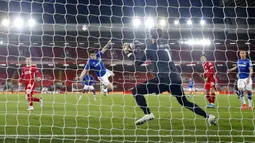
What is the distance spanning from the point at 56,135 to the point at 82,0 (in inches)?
879

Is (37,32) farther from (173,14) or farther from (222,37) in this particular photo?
(222,37)

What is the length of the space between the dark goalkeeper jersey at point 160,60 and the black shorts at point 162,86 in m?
0.02

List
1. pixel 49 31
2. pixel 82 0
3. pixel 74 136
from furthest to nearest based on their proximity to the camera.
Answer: pixel 49 31
pixel 82 0
pixel 74 136

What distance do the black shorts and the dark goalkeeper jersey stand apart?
0.02m

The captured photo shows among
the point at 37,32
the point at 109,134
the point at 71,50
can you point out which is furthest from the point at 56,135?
the point at 71,50

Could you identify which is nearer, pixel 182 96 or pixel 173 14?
pixel 182 96

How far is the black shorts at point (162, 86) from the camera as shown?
235 inches

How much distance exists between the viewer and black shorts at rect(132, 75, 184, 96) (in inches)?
235

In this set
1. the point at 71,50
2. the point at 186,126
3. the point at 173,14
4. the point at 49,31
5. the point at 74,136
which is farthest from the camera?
the point at 71,50

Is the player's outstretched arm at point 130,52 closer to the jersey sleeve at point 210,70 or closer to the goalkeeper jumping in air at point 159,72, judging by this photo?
the goalkeeper jumping in air at point 159,72

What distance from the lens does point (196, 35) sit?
3316 centimetres

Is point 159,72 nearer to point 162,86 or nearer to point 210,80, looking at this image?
point 162,86

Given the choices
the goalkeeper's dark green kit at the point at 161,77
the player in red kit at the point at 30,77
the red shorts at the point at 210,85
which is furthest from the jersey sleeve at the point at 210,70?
the player in red kit at the point at 30,77

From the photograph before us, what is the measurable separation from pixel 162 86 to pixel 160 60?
48 centimetres
